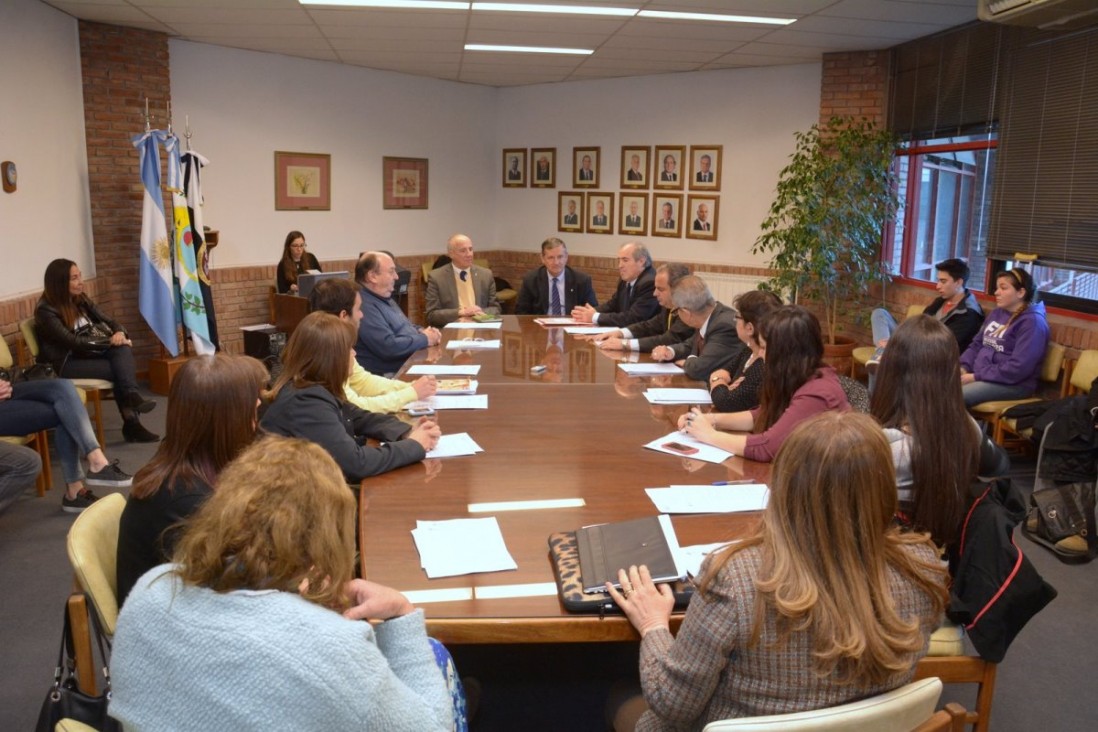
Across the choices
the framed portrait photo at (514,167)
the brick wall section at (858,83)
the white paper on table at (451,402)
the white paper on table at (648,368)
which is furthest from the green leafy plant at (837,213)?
the white paper on table at (451,402)

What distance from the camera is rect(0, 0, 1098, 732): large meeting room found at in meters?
1.51

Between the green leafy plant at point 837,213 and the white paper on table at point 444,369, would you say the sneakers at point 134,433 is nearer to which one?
the white paper on table at point 444,369

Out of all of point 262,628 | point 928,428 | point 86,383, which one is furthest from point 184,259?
point 262,628

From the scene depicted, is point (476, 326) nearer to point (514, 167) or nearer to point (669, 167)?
point (669, 167)

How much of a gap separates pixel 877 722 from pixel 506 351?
3554 mm

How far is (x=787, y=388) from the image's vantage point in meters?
2.96

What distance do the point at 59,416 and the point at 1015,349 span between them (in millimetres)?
5464

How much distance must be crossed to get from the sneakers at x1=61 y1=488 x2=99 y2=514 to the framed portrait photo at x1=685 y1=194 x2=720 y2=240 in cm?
646

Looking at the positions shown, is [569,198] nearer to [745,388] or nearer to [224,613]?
[745,388]

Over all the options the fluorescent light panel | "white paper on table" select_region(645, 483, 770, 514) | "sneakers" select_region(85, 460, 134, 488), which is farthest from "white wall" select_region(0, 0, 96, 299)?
"white paper on table" select_region(645, 483, 770, 514)

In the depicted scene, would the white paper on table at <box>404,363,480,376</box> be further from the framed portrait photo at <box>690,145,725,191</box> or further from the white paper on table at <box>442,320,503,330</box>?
the framed portrait photo at <box>690,145,725,191</box>

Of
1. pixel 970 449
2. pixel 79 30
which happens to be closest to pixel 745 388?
pixel 970 449

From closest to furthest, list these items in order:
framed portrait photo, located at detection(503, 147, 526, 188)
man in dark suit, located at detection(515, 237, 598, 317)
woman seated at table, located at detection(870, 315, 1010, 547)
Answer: woman seated at table, located at detection(870, 315, 1010, 547) < man in dark suit, located at detection(515, 237, 598, 317) < framed portrait photo, located at detection(503, 147, 526, 188)

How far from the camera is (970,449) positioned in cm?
227
